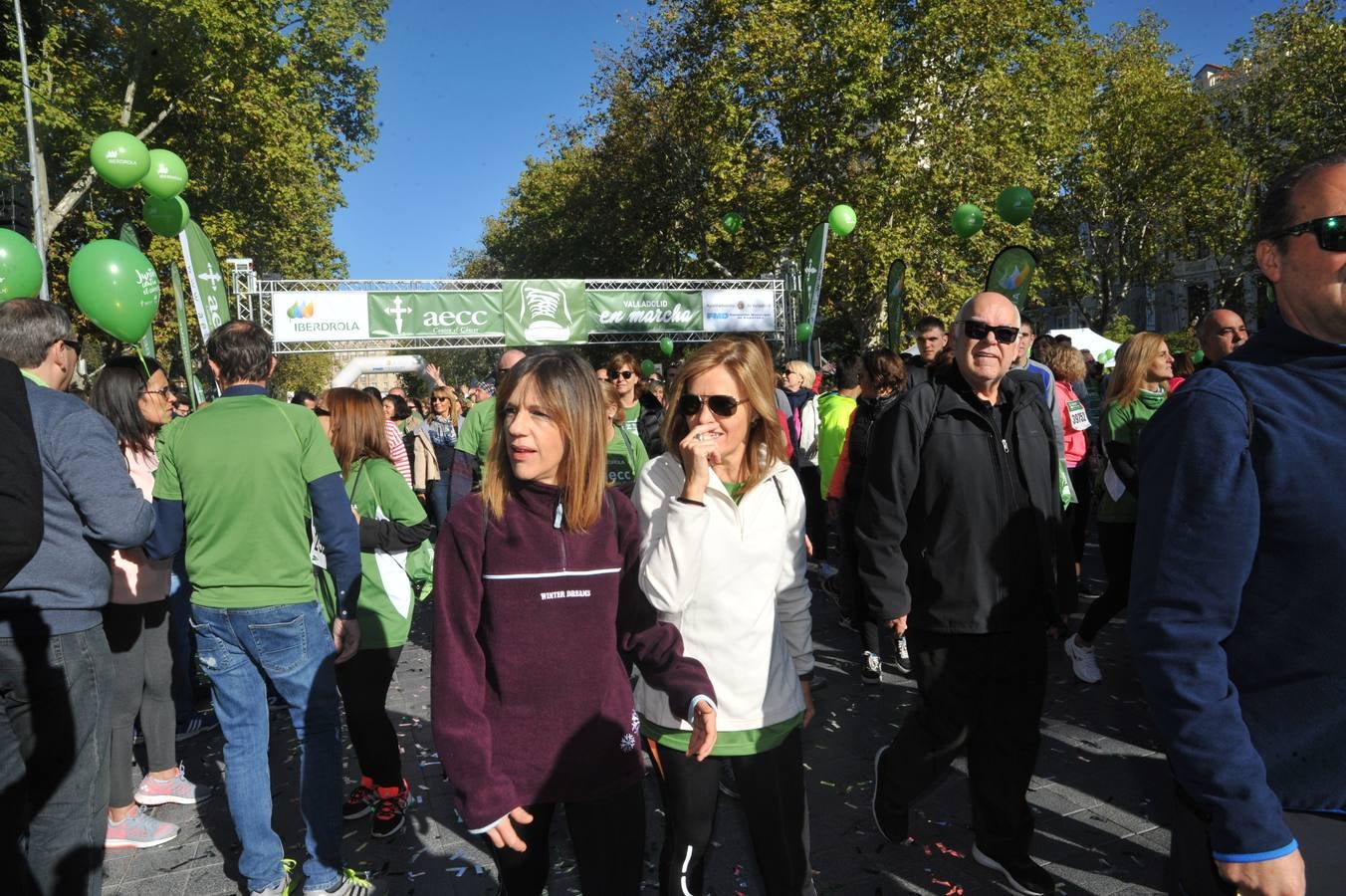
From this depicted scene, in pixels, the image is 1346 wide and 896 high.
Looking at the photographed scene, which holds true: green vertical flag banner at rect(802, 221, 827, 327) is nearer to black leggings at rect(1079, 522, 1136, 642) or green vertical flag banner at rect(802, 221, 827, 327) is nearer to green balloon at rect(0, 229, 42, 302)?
black leggings at rect(1079, 522, 1136, 642)

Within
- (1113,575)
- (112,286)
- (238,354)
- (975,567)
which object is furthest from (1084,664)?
(112,286)

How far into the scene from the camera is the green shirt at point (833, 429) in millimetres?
6645

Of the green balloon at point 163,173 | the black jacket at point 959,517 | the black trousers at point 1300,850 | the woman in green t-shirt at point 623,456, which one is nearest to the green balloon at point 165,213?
the green balloon at point 163,173

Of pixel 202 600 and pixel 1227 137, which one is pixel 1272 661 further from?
pixel 1227 137

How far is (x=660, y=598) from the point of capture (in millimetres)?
2285

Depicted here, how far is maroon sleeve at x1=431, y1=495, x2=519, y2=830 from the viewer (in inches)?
76.7

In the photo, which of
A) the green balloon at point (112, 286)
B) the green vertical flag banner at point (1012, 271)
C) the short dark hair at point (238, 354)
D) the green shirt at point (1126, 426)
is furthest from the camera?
the green vertical flag banner at point (1012, 271)

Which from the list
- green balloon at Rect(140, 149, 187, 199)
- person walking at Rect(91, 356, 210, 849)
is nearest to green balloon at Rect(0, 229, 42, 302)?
person walking at Rect(91, 356, 210, 849)

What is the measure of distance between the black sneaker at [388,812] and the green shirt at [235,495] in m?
1.17

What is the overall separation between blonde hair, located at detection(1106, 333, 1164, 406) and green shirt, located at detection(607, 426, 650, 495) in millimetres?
2785

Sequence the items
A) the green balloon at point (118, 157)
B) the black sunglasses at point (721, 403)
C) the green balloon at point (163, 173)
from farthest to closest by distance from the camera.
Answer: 1. the green balloon at point (163, 173)
2. the green balloon at point (118, 157)
3. the black sunglasses at point (721, 403)

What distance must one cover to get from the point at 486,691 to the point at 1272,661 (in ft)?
5.24

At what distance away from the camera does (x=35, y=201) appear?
16281mm

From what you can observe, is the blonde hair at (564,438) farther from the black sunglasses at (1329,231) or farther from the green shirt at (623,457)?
the green shirt at (623,457)
